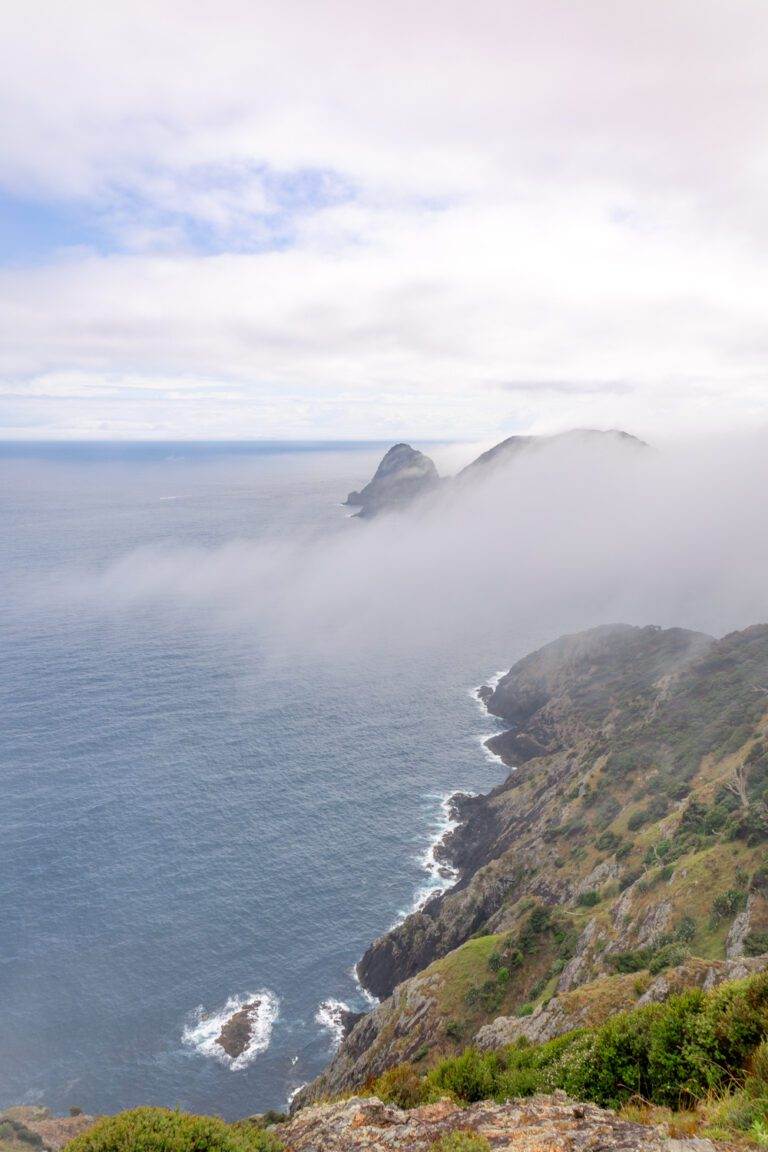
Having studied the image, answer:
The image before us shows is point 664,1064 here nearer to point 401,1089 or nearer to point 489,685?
point 401,1089

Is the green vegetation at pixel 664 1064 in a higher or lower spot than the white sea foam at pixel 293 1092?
higher

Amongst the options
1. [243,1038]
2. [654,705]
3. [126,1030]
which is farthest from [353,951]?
[654,705]

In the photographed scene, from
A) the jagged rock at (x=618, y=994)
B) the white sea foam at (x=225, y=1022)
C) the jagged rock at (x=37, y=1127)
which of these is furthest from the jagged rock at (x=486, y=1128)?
the white sea foam at (x=225, y=1022)

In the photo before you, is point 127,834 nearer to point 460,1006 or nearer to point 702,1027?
point 460,1006

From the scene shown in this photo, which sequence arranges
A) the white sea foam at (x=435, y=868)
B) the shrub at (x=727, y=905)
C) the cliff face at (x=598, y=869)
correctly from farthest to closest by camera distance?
1. the white sea foam at (x=435, y=868)
2. the shrub at (x=727, y=905)
3. the cliff face at (x=598, y=869)

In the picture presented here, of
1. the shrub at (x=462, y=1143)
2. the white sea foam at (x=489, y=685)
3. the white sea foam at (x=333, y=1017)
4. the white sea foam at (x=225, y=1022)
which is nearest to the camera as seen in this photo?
the shrub at (x=462, y=1143)

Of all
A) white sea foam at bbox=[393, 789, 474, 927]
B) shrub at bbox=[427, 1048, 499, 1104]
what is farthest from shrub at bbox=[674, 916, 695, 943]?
white sea foam at bbox=[393, 789, 474, 927]

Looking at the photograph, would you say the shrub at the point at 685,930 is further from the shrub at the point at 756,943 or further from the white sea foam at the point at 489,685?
the white sea foam at the point at 489,685

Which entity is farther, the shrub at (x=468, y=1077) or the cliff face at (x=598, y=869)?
the cliff face at (x=598, y=869)
